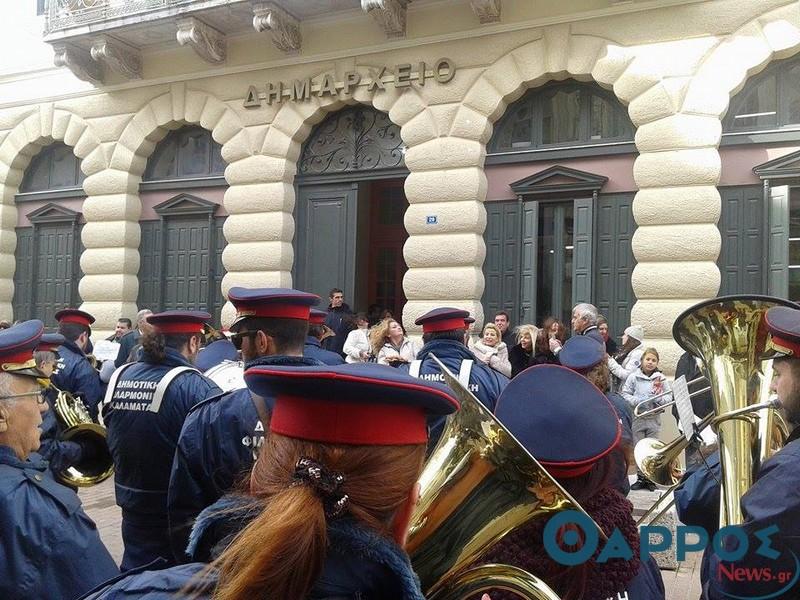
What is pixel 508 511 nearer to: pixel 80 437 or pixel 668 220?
pixel 80 437

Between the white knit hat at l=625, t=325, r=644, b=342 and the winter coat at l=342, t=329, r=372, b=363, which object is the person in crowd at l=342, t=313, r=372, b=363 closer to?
the winter coat at l=342, t=329, r=372, b=363

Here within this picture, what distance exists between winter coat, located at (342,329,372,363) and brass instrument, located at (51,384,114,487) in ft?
17.8

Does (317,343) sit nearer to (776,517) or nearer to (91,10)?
(776,517)

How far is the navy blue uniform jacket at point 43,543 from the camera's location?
83.4 inches

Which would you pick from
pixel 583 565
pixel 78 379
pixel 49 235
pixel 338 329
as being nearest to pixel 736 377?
pixel 583 565

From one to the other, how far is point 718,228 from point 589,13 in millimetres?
3300

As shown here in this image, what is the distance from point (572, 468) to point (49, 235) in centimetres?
1430

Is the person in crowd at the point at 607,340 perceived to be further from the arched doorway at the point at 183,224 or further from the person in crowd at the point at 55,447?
the arched doorway at the point at 183,224

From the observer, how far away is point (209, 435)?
9.82 ft

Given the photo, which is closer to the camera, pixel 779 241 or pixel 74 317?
pixel 74 317

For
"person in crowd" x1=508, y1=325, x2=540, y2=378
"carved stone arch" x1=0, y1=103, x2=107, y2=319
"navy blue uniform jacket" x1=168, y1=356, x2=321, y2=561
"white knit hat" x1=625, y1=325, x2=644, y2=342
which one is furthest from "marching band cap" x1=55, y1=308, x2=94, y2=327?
"carved stone arch" x1=0, y1=103, x2=107, y2=319

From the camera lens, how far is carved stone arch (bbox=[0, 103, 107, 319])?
44.4 feet

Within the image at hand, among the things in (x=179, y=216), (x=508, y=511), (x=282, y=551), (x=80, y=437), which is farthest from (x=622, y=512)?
(x=179, y=216)

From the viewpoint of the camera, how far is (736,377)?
3062 mm
